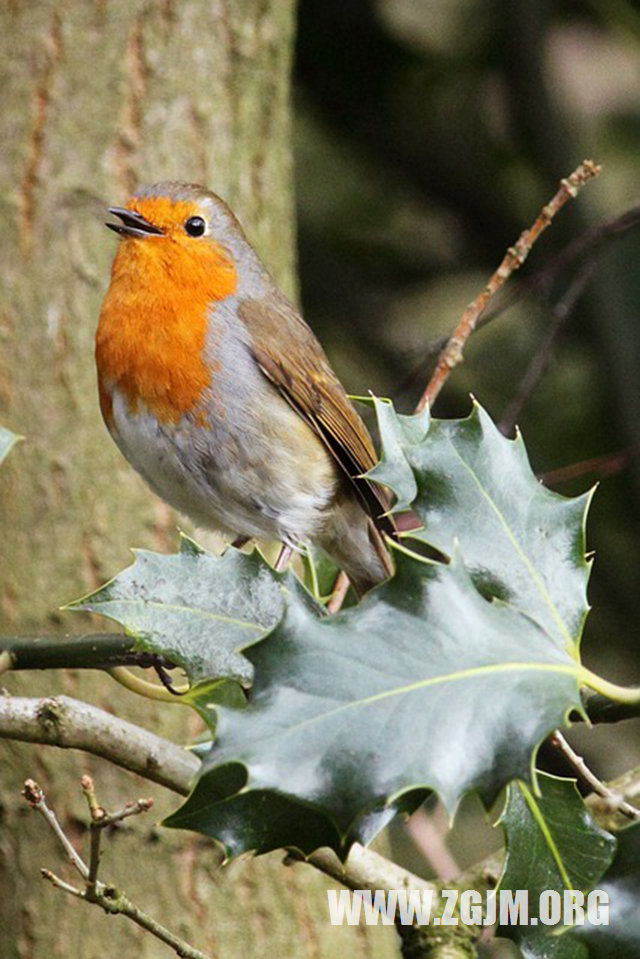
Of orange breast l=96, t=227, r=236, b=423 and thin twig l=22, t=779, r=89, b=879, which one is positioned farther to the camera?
orange breast l=96, t=227, r=236, b=423

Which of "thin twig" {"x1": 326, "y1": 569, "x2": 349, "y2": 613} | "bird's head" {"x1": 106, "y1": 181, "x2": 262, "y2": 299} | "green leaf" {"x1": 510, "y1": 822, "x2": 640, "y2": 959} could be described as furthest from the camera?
"bird's head" {"x1": 106, "y1": 181, "x2": 262, "y2": 299}

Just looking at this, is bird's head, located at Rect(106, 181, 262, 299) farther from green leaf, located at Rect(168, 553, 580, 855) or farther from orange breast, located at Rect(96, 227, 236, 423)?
green leaf, located at Rect(168, 553, 580, 855)

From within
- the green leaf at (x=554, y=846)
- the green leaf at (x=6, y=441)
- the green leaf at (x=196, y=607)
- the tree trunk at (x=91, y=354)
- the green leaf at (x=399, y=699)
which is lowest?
the tree trunk at (x=91, y=354)

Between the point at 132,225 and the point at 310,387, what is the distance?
45cm

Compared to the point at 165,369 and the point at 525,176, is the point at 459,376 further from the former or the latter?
the point at 165,369

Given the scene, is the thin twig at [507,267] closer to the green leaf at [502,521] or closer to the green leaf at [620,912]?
the green leaf at [502,521]

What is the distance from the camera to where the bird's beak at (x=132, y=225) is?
2.57 meters

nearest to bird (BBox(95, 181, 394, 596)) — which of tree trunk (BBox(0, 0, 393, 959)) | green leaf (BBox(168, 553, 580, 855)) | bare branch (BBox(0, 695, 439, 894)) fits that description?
tree trunk (BBox(0, 0, 393, 959))

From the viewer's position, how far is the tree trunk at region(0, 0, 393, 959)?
8.66 ft

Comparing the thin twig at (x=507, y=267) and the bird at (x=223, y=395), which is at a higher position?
the thin twig at (x=507, y=267)

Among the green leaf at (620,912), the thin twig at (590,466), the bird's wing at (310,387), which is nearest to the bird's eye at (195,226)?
the bird's wing at (310,387)

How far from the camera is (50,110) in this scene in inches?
120

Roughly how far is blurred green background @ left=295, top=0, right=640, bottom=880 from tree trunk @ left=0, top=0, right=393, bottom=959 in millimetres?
950

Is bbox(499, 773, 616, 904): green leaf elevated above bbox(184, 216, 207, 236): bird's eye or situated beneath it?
elevated above
